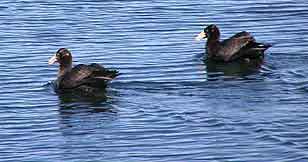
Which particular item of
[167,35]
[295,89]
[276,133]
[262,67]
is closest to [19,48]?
[167,35]

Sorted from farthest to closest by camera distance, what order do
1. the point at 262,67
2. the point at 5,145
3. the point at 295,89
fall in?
the point at 262,67 < the point at 295,89 < the point at 5,145

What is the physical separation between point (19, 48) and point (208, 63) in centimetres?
405

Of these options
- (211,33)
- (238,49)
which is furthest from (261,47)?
(211,33)

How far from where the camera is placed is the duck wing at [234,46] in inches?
979

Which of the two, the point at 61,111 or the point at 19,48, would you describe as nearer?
the point at 61,111

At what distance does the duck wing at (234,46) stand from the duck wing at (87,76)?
10.5ft

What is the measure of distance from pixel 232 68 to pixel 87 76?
134 inches

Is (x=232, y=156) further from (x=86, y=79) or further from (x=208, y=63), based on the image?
(x=208, y=63)

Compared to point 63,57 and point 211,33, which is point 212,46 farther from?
point 63,57

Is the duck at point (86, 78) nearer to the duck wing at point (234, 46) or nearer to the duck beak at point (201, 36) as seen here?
the duck wing at point (234, 46)

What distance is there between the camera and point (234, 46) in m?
24.9

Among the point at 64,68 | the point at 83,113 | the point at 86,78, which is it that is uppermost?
the point at 64,68

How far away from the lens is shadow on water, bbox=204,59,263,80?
23812mm

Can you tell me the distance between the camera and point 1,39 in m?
27.4
